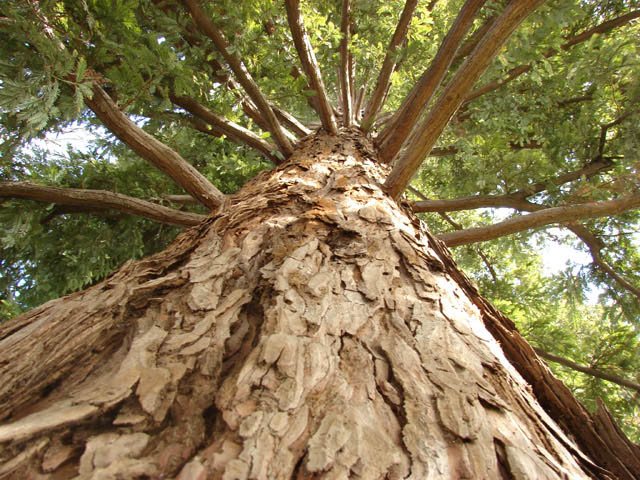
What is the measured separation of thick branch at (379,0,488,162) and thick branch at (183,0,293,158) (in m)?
0.97

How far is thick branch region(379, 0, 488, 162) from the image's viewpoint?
2.06 m

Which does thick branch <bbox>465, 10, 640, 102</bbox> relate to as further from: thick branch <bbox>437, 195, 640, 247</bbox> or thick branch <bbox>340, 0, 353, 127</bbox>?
thick branch <bbox>437, 195, 640, 247</bbox>

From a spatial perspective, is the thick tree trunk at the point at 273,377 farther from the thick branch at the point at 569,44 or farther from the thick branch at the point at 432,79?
the thick branch at the point at 569,44

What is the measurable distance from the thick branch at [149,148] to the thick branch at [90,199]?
0.68ft

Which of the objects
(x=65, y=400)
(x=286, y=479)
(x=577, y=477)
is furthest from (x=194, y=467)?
(x=577, y=477)

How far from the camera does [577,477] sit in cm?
68

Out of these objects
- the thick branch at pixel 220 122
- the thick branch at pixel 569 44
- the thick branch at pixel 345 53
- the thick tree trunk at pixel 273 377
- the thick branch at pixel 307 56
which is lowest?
the thick tree trunk at pixel 273 377

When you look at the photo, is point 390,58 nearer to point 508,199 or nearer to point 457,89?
point 508,199

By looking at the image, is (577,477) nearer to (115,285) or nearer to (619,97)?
(115,285)

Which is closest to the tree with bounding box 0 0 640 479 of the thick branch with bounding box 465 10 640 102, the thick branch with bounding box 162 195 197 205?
the thick branch with bounding box 162 195 197 205

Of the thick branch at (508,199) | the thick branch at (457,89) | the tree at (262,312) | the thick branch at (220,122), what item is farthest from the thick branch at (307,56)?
the thick branch at (457,89)

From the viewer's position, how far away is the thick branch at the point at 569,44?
14.4ft

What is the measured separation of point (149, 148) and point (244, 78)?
1030 mm

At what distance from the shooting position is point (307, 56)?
321cm
